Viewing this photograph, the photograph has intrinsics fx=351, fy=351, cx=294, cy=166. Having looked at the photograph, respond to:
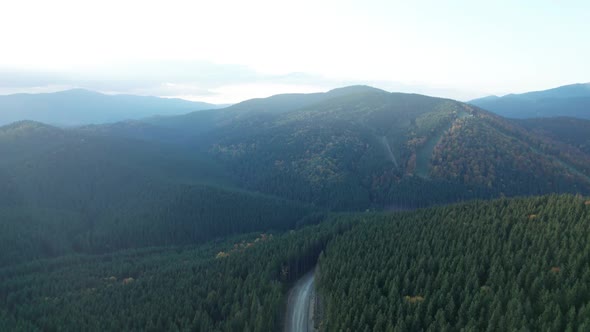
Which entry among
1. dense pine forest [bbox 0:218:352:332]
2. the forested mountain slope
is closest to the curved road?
dense pine forest [bbox 0:218:352:332]

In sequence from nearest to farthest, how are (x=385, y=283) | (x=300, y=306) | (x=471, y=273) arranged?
(x=471, y=273) < (x=385, y=283) < (x=300, y=306)

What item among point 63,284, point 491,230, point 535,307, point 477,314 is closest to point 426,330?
point 477,314

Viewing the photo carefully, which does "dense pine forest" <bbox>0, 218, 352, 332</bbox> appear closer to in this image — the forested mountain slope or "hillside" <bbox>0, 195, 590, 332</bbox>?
"hillside" <bbox>0, 195, 590, 332</bbox>

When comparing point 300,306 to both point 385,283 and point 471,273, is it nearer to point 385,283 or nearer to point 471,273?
point 385,283

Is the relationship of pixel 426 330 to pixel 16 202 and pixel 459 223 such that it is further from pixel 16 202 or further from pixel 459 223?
pixel 16 202

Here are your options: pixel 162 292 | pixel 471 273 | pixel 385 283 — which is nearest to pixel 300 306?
pixel 385 283

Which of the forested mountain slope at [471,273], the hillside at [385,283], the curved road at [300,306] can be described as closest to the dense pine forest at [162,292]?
the hillside at [385,283]

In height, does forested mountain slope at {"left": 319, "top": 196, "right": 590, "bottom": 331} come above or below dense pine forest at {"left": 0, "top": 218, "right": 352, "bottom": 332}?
above

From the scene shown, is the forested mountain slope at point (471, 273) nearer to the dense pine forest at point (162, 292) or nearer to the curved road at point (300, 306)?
the curved road at point (300, 306)
